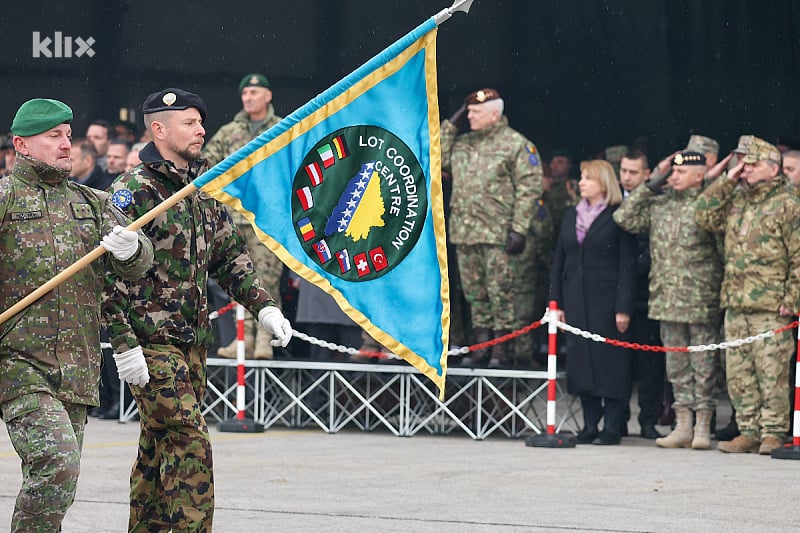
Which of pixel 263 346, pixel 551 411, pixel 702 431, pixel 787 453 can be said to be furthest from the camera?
pixel 263 346

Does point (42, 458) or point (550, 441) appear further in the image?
point (550, 441)

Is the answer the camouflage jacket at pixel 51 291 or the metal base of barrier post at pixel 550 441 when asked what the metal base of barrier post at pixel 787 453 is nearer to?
the metal base of barrier post at pixel 550 441

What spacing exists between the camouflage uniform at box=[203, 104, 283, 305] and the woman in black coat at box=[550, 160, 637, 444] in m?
2.49

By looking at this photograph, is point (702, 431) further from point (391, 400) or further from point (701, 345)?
point (391, 400)

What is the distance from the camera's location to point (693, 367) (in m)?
12.4

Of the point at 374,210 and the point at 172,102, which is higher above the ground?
the point at 172,102

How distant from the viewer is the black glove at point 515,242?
12945mm

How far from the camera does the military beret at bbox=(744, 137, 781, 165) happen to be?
11789mm

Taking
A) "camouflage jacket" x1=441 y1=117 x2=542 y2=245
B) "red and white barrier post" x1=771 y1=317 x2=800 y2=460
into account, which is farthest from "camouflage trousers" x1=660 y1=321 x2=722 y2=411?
"camouflage jacket" x1=441 y1=117 x2=542 y2=245

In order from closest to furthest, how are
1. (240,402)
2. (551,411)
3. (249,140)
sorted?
1. (551,411)
2. (240,402)
3. (249,140)

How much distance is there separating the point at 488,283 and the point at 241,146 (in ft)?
7.78

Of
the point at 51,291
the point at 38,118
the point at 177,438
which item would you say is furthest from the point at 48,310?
the point at 177,438

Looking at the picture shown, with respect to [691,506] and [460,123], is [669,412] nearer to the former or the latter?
[460,123]

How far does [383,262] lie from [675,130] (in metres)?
8.00
